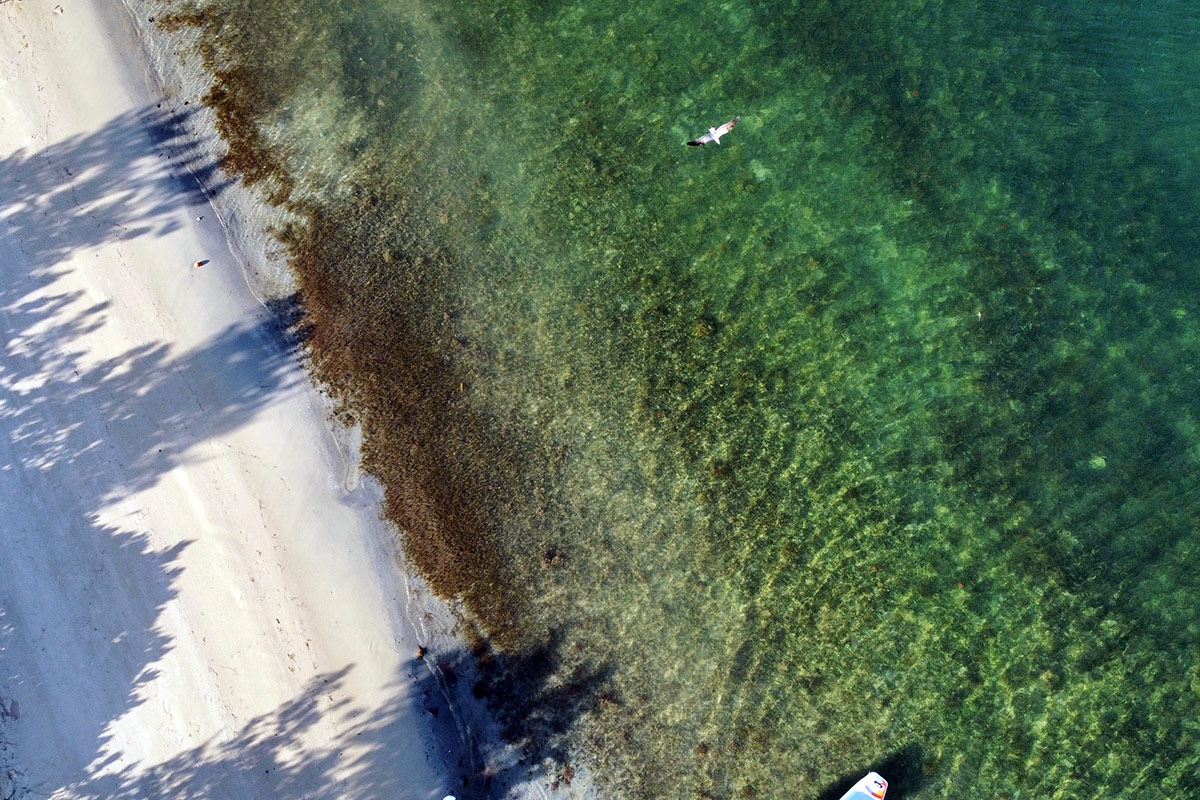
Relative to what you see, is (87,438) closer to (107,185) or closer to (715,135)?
(107,185)

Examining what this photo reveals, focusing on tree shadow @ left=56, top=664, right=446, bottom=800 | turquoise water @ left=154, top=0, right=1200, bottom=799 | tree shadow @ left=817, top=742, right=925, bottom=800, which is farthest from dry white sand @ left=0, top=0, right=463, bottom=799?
tree shadow @ left=817, top=742, right=925, bottom=800

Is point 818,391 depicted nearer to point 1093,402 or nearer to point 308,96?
point 1093,402

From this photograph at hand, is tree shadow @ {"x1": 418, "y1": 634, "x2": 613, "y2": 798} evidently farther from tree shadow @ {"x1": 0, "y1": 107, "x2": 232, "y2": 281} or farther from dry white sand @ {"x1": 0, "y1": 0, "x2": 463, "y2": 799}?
tree shadow @ {"x1": 0, "y1": 107, "x2": 232, "y2": 281}

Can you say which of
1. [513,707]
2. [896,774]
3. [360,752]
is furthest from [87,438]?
[896,774]

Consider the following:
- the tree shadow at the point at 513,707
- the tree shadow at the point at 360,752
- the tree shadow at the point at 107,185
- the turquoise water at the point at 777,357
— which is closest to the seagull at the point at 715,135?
the turquoise water at the point at 777,357

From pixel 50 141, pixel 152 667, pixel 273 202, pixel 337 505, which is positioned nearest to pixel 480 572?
pixel 337 505

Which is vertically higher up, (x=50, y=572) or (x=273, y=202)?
(x=273, y=202)
